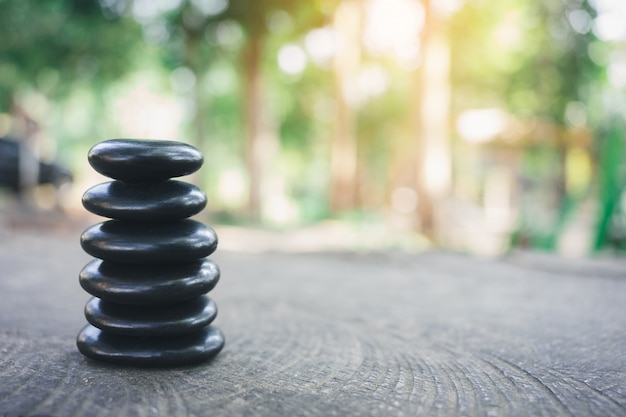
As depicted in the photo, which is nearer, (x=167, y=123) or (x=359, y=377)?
(x=359, y=377)

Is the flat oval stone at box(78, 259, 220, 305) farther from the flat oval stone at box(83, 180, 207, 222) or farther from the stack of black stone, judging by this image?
the flat oval stone at box(83, 180, 207, 222)

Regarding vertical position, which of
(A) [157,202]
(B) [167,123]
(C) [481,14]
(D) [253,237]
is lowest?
(D) [253,237]

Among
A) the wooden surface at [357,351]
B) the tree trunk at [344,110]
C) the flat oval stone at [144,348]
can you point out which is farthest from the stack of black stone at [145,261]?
the tree trunk at [344,110]

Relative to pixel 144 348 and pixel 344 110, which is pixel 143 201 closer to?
pixel 144 348

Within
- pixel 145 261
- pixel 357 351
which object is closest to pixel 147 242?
pixel 145 261

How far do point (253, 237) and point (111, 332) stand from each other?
1054 centimetres

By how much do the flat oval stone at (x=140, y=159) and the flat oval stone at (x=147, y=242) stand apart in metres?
0.24

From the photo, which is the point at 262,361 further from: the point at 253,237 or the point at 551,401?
the point at 253,237

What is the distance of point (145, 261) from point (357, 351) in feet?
4.05

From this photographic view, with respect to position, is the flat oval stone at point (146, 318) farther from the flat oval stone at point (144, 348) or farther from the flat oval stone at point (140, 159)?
the flat oval stone at point (140, 159)

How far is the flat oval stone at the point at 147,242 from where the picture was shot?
2.90m

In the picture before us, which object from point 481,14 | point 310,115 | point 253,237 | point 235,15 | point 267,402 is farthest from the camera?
point 310,115

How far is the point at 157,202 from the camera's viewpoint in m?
2.96

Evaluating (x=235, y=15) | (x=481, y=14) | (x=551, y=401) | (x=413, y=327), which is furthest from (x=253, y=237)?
(x=481, y=14)
